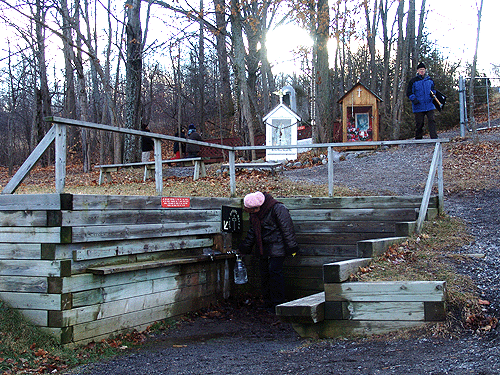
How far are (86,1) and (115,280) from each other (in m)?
21.8

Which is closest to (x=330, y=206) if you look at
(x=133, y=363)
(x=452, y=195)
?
(x=452, y=195)

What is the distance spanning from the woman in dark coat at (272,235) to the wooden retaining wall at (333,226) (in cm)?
83

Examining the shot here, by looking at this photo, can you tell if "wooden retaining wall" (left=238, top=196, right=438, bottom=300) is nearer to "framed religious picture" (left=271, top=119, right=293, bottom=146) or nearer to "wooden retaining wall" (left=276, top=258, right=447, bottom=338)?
"wooden retaining wall" (left=276, top=258, right=447, bottom=338)

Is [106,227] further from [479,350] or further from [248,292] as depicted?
[479,350]

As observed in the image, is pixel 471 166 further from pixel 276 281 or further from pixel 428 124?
pixel 276 281

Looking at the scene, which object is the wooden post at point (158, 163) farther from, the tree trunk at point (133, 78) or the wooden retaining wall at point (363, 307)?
the tree trunk at point (133, 78)

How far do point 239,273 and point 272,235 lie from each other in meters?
1.12

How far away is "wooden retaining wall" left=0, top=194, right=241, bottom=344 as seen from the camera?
550cm

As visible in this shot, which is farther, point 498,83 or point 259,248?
point 498,83

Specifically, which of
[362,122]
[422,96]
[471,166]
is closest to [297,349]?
[422,96]

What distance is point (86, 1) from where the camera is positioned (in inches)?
954

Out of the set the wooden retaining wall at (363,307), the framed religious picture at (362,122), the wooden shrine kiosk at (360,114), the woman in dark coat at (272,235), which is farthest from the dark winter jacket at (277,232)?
the framed religious picture at (362,122)

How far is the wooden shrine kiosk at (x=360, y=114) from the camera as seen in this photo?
17453mm

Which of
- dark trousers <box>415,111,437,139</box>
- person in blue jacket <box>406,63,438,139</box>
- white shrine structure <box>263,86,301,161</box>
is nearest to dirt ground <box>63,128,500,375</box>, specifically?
dark trousers <box>415,111,437,139</box>
